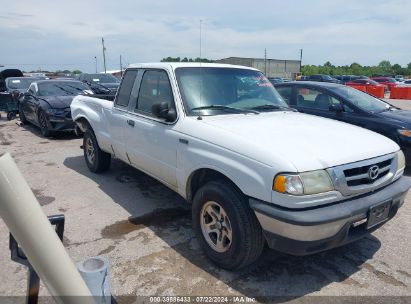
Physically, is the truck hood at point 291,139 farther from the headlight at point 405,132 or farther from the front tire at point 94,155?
the headlight at point 405,132

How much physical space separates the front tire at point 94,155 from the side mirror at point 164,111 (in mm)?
2442

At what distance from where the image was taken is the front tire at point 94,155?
5891mm

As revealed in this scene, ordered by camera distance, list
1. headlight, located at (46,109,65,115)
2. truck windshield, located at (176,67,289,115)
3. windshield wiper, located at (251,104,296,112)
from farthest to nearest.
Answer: headlight, located at (46,109,65,115)
windshield wiper, located at (251,104,296,112)
truck windshield, located at (176,67,289,115)

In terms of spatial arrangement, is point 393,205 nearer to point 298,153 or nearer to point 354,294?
point 354,294

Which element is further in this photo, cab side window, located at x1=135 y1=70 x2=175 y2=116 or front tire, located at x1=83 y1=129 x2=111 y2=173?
front tire, located at x1=83 y1=129 x2=111 y2=173

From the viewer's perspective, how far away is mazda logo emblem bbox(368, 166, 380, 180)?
9.77 ft

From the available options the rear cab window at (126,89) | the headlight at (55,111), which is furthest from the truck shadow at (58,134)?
the rear cab window at (126,89)

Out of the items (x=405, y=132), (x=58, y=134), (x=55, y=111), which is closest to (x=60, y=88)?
(x=58, y=134)

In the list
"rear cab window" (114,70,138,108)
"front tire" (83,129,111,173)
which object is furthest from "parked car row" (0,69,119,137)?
"rear cab window" (114,70,138,108)

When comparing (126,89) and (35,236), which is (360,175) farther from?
(126,89)

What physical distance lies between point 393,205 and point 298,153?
1.16 meters

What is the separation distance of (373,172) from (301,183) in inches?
31.9

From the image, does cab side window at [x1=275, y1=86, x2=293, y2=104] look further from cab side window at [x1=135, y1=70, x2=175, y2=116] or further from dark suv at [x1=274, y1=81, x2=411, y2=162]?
cab side window at [x1=135, y1=70, x2=175, y2=116]

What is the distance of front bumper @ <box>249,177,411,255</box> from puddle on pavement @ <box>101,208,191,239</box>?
5.49 feet
